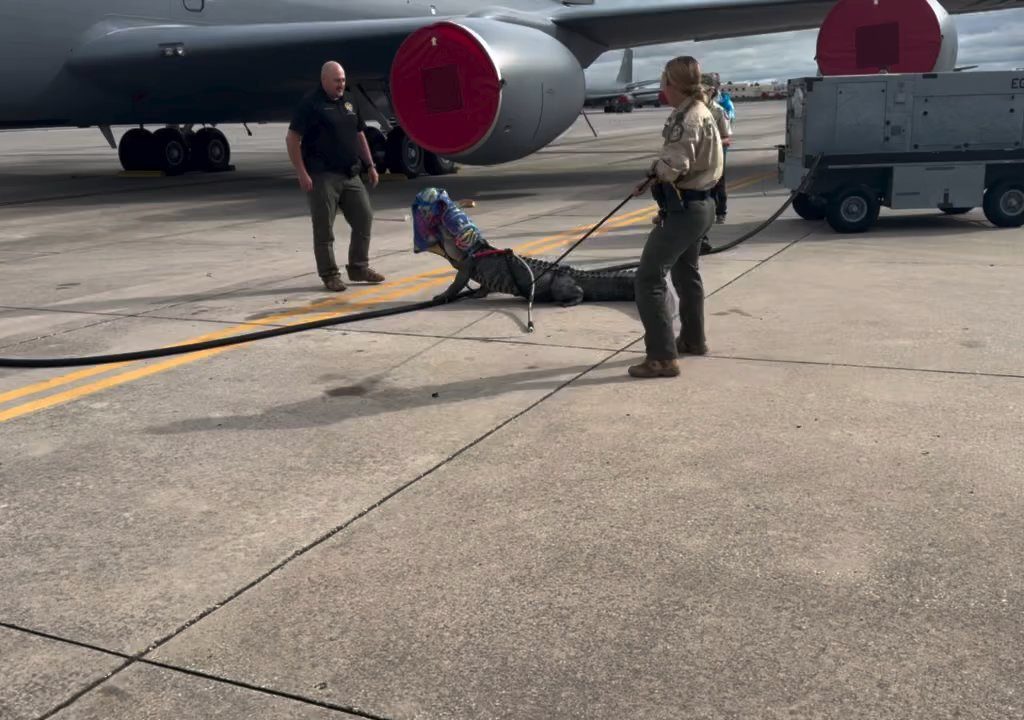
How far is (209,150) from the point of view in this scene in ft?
72.3

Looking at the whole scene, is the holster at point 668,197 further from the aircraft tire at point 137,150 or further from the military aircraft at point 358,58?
the aircraft tire at point 137,150

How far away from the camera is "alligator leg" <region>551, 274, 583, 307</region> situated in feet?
24.4

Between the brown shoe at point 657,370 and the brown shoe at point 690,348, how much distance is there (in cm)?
49

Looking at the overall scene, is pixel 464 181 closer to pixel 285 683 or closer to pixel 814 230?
pixel 814 230

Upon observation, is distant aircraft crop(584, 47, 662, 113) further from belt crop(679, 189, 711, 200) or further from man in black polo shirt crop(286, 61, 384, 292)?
belt crop(679, 189, 711, 200)

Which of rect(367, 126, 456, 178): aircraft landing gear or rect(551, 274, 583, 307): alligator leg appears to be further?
rect(367, 126, 456, 178): aircraft landing gear

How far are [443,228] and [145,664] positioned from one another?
16.7 ft

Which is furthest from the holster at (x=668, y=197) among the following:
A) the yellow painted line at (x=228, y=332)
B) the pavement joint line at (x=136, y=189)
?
the pavement joint line at (x=136, y=189)

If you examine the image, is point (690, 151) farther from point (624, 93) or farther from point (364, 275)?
point (624, 93)

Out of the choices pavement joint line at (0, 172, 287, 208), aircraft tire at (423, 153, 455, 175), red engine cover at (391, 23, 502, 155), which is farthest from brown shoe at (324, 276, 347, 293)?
aircraft tire at (423, 153, 455, 175)

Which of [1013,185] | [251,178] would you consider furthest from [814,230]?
[251,178]

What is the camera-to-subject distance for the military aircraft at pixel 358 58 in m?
13.4

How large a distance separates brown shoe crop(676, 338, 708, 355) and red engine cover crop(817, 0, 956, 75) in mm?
10468

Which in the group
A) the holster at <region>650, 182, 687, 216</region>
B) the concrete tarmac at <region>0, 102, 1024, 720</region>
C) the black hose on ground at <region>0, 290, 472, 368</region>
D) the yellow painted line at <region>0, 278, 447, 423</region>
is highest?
the holster at <region>650, 182, 687, 216</region>
